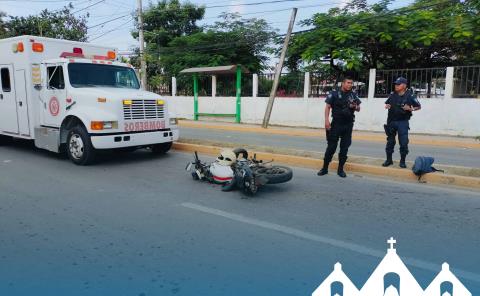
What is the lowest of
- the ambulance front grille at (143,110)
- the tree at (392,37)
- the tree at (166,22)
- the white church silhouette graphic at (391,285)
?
the white church silhouette graphic at (391,285)

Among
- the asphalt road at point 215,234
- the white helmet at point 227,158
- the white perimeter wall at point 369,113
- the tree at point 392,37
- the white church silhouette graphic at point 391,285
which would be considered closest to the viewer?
the white church silhouette graphic at point 391,285

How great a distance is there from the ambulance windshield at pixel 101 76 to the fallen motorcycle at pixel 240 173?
11.8 ft

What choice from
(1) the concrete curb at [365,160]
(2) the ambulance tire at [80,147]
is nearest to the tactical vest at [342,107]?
(1) the concrete curb at [365,160]

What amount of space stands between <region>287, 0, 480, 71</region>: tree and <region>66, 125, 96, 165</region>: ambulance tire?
503 inches

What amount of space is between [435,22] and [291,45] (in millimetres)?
7109

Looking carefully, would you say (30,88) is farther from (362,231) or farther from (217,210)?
(362,231)

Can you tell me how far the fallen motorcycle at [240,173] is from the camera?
5.65 metres

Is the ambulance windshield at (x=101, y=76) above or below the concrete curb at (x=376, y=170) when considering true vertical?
above

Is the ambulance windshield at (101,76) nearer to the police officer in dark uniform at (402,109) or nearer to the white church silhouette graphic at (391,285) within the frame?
the police officer in dark uniform at (402,109)

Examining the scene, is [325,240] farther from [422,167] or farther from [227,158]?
[422,167]

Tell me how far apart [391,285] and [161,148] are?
6997mm

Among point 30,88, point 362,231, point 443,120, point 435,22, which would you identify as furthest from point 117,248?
point 435,22

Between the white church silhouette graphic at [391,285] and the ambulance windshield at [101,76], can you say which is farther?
the ambulance windshield at [101,76]

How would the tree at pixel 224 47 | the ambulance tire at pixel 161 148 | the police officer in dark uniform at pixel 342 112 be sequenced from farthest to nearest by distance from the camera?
1. the tree at pixel 224 47
2. the ambulance tire at pixel 161 148
3. the police officer in dark uniform at pixel 342 112
